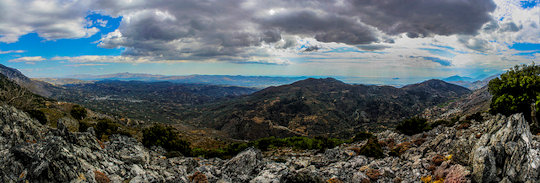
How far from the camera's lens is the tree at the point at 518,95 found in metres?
28.3

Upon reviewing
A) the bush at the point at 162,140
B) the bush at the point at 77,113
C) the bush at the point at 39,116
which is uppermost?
the bush at the point at 39,116

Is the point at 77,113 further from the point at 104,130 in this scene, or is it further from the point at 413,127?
the point at 413,127

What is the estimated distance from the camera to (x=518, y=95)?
97.2 ft

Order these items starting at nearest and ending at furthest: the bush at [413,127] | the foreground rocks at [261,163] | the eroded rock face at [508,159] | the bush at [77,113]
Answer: the foreground rocks at [261,163] < the eroded rock face at [508,159] < the bush at [413,127] < the bush at [77,113]

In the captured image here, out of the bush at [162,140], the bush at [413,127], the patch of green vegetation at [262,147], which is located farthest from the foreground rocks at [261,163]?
the bush at [413,127]

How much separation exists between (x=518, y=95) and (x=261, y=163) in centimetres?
3539

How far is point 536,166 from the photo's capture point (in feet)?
53.2

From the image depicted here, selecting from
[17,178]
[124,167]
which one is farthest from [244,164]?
[17,178]

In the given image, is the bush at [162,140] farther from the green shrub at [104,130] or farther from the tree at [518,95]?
the tree at [518,95]

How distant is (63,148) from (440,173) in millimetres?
31387

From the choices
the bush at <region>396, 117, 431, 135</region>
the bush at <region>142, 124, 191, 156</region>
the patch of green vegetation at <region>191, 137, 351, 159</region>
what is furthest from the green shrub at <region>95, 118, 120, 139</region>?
the bush at <region>396, 117, 431, 135</region>

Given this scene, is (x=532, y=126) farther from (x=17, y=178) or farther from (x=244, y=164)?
(x=17, y=178)

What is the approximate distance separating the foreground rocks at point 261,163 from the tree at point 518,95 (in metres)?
8.00

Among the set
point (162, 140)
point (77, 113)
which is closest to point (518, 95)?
point (162, 140)
